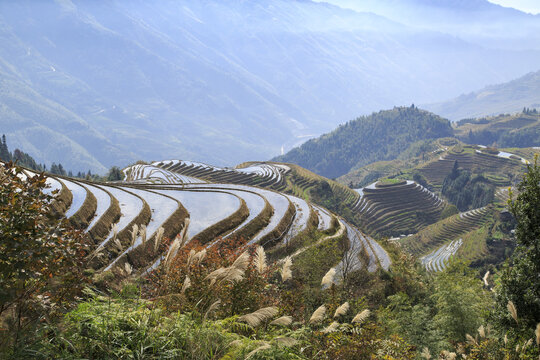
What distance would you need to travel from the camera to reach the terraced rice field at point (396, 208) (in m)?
122

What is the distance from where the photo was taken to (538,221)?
13938 millimetres

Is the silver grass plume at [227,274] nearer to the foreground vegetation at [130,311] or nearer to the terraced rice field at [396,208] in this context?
the foreground vegetation at [130,311]

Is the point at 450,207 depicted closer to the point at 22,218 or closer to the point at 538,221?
the point at 538,221

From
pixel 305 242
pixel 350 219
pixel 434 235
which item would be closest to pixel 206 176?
pixel 350 219

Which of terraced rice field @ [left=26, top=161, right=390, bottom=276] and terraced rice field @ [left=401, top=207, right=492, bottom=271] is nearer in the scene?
terraced rice field @ [left=26, top=161, right=390, bottom=276]

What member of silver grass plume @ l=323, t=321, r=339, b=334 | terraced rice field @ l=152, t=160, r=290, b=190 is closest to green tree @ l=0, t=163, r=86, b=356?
silver grass plume @ l=323, t=321, r=339, b=334

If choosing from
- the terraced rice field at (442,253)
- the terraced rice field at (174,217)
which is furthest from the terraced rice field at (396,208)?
the terraced rice field at (174,217)

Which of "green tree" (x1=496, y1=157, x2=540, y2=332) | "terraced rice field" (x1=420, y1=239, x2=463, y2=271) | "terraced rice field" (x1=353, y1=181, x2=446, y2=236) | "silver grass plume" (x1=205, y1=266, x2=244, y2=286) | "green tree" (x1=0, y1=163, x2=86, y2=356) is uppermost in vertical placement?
"green tree" (x1=0, y1=163, x2=86, y2=356)

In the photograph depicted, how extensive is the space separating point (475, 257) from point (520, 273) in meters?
86.3

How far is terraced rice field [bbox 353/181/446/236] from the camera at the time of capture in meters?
122

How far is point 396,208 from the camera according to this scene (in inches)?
5404

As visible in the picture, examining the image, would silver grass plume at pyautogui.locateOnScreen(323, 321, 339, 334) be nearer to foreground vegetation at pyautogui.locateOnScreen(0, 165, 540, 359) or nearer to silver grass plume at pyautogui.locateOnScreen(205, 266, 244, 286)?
foreground vegetation at pyautogui.locateOnScreen(0, 165, 540, 359)

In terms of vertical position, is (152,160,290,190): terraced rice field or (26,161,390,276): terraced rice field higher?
(152,160,290,190): terraced rice field

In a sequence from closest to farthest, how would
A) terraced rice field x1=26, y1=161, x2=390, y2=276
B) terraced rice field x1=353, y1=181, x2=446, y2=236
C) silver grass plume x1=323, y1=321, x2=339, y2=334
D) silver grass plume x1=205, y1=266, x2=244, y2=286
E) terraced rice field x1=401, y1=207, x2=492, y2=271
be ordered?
1. silver grass plume x1=323, y1=321, x2=339, y2=334
2. silver grass plume x1=205, y1=266, x2=244, y2=286
3. terraced rice field x1=26, y1=161, x2=390, y2=276
4. terraced rice field x1=401, y1=207, x2=492, y2=271
5. terraced rice field x1=353, y1=181, x2=446, y2=236
